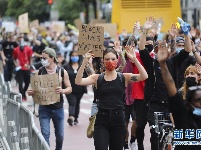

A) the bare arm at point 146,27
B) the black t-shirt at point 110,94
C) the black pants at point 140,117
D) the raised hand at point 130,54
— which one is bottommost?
the black pants at point 140,117

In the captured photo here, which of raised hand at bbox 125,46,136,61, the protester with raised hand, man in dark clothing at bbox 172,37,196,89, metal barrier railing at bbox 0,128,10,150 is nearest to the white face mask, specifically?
metal barrier railing at bbox 0,128,10,150

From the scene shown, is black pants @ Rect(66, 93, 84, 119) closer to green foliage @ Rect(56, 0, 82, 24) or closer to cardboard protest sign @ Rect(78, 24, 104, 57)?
cardboard protest sign @ Rect(78, 24, 104, 57)

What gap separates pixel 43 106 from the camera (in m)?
12.0

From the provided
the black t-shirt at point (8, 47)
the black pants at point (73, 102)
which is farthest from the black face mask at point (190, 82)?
the black t-shirt at point (8, 47)

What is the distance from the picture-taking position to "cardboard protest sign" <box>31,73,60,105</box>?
12.0 meters

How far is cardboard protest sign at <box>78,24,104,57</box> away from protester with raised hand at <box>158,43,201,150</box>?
12.8 ft

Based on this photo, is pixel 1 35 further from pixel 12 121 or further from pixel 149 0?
pixel 12 121

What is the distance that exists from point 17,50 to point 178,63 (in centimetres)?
1307

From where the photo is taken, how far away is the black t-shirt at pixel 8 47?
2697cm

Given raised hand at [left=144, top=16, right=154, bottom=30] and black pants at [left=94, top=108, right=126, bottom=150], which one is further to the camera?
raised hand at [left=144, top=16, right=154, bottom=30]

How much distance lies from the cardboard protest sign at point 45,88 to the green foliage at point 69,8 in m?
40.7

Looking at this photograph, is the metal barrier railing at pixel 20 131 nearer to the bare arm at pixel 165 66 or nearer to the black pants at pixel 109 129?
the black pants at pixel 109 129

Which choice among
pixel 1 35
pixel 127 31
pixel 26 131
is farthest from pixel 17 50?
pixel 26 131

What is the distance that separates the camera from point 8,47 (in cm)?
2714
